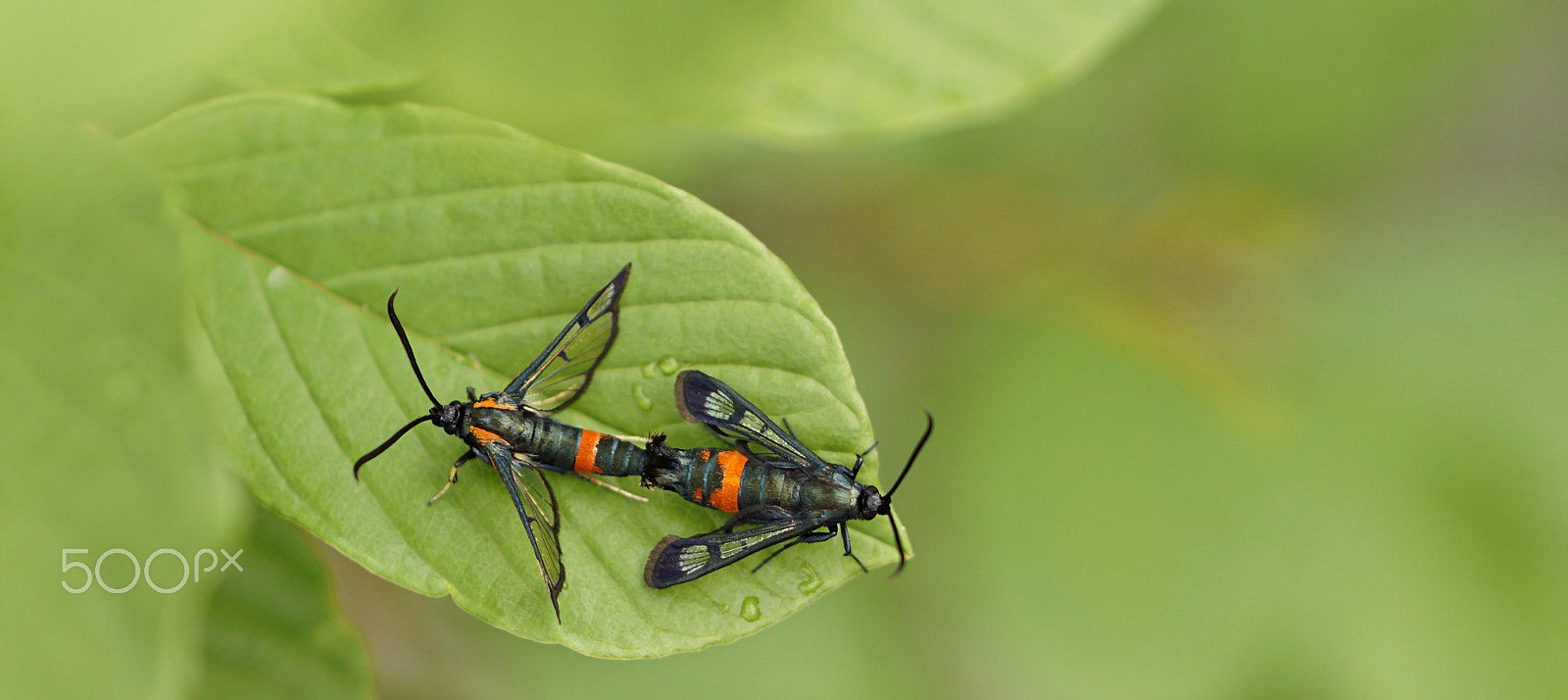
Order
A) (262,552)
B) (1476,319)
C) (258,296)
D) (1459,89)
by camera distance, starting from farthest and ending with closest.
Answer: (1459,89)
(1476,319)
(262,552)
(258,296)

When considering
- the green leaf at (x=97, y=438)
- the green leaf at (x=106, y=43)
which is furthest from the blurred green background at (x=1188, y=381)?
the green leaf at (x=106, y=43)

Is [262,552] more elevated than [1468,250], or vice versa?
[1468,250]

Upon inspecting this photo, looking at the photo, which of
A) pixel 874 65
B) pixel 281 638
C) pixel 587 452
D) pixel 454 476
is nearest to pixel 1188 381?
pixel 874 65

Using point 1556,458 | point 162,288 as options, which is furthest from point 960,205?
point 162,288

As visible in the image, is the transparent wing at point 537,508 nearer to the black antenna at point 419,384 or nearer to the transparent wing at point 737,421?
the black antenna at point 419,384

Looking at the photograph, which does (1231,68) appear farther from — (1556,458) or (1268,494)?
(1556,458)

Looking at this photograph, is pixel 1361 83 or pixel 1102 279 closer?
pixel 1361 83

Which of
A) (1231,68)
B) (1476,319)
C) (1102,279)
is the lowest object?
(1102,279)
